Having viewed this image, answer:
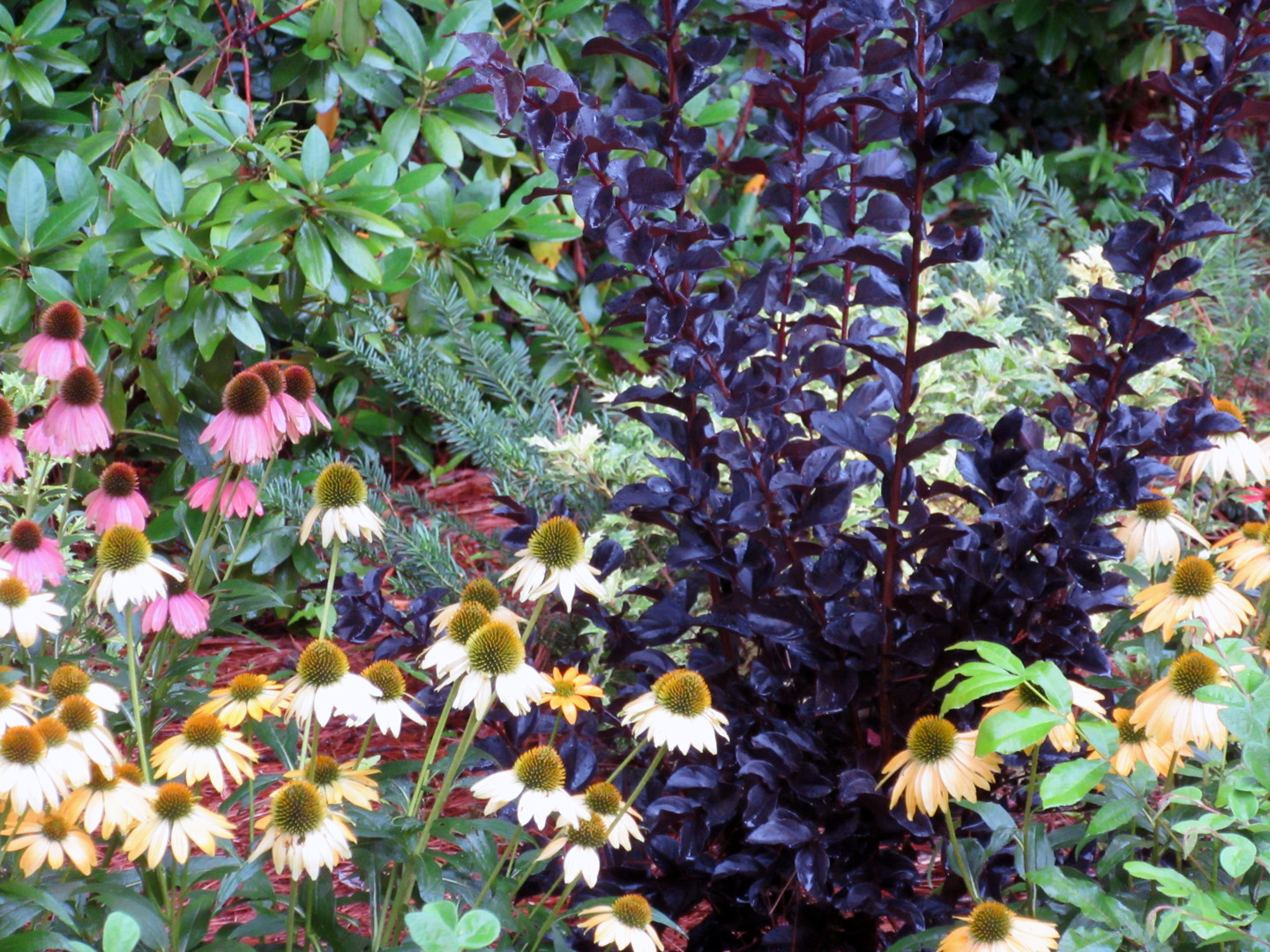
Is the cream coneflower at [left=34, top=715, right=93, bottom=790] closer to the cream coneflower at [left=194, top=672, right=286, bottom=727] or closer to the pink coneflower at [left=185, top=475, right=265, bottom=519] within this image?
the cream coneflower at [left=194, top=672, right=286, bottom=727]

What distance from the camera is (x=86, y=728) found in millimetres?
972

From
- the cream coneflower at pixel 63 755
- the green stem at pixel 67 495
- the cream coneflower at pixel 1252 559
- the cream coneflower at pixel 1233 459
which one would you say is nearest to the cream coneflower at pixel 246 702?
the cream coneflower at pixel 63 755

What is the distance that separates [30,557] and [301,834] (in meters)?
0.49

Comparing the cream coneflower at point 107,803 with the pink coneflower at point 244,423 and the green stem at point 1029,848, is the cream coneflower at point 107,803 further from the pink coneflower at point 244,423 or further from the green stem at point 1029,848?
the green stem at point 1029,848

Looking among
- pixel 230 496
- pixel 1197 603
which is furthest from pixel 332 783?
pixel 1197 603

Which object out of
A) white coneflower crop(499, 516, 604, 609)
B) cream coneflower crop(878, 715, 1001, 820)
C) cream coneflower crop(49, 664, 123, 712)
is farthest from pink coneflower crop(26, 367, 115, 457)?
cream coneflower crop(878, 715, 1001, 820)

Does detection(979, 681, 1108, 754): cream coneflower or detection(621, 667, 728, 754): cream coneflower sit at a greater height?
detection(979, 681, 1108, 754): cream coneflower

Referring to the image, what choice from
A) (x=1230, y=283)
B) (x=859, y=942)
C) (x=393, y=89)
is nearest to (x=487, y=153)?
(x=393, y=89)

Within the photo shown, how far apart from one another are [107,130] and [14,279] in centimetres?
55

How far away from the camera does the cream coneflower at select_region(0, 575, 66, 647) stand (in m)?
1.03

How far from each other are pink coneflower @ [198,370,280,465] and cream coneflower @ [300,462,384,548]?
123 mm

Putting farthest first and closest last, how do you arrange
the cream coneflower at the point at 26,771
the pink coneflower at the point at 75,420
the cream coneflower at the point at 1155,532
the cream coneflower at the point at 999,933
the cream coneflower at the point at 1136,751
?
the cream coneflower at the point at 1155,532
the pink coneflower at the point at 75,420
the cream coneflower at the point at 1136,751
the cream coneflower at the point at 999,933
the cream coneflower at the point at 26,771

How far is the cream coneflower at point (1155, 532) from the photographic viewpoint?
1.35 meters

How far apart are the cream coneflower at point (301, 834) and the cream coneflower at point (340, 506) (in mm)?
266
